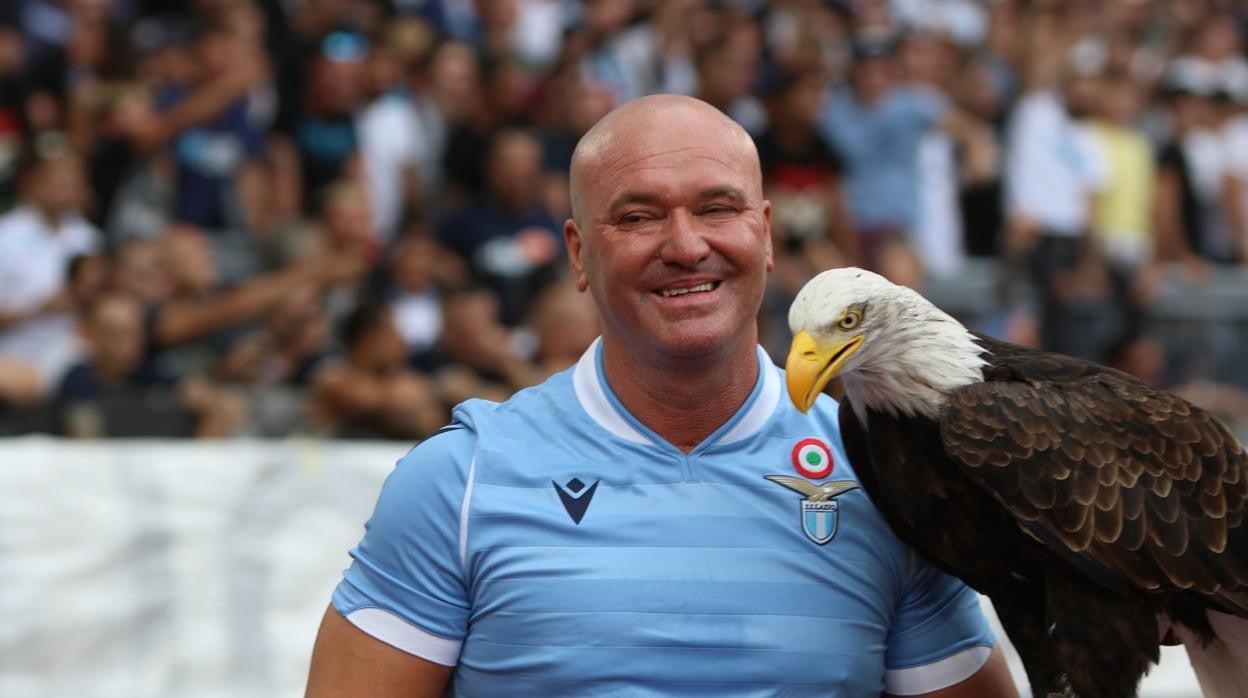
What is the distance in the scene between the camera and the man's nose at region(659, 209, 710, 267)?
128 inches

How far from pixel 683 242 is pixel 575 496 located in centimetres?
54

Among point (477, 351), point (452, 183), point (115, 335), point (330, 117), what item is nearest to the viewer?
point (115, 335)

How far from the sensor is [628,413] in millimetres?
3428

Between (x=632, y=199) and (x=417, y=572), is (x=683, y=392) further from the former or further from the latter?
(x=417, y=572)

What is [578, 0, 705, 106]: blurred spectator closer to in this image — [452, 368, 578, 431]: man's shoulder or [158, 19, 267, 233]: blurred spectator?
[158, 19, 267, 233]: blurred spectator

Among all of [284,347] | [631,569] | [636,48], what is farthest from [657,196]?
[636,48]

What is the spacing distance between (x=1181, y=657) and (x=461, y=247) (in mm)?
4888

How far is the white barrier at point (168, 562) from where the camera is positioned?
5.74 metres

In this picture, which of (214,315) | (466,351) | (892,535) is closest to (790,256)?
(466,351)

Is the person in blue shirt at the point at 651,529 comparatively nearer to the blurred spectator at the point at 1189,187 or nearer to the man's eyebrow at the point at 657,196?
the man's eyebrow at the point at 657,196

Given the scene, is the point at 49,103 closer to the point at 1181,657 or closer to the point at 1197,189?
the point at 1181,657

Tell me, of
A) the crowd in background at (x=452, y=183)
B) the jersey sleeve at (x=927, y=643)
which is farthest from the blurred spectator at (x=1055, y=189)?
the jersey sleeve at (x=927, y=643)

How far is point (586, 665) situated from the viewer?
3174 mm

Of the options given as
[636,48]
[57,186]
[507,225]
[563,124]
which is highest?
[636,48]
